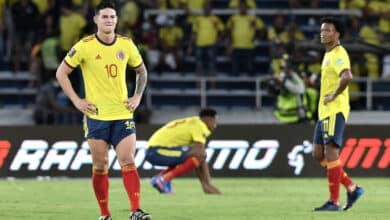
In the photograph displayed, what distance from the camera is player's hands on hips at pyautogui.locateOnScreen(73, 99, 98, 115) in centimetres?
1360

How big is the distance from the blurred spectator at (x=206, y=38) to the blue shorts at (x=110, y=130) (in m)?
16.6

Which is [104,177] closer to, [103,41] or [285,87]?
[103,41]

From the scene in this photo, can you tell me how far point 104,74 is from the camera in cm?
1367

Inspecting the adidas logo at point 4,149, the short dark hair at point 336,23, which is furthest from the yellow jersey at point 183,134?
the short dark hair at point 336,23

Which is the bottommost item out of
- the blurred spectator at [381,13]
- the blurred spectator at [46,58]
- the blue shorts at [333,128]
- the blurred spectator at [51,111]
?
the blurred spectator at [51,111]

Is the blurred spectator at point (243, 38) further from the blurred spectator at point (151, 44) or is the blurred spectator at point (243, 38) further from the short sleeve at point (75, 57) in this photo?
the short sleeve at point (75, 57)

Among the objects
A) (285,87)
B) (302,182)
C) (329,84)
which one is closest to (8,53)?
(285,87)

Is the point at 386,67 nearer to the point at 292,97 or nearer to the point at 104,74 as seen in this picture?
the point at 292,97

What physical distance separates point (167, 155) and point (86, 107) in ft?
25.4

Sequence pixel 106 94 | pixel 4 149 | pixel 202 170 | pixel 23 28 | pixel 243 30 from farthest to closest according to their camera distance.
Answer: pixel 23 28, pixel 243 30, pixel 4 149, pixel 202 170, pixel 106 94

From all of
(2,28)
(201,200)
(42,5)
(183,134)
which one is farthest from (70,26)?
(201,200)

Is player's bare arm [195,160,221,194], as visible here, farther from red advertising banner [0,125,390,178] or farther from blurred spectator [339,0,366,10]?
blurred spectator [339,0,366,10]

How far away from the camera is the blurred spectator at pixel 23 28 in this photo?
30531mm

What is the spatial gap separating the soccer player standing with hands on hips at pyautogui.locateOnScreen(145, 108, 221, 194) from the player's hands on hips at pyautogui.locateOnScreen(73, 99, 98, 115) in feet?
21.2
